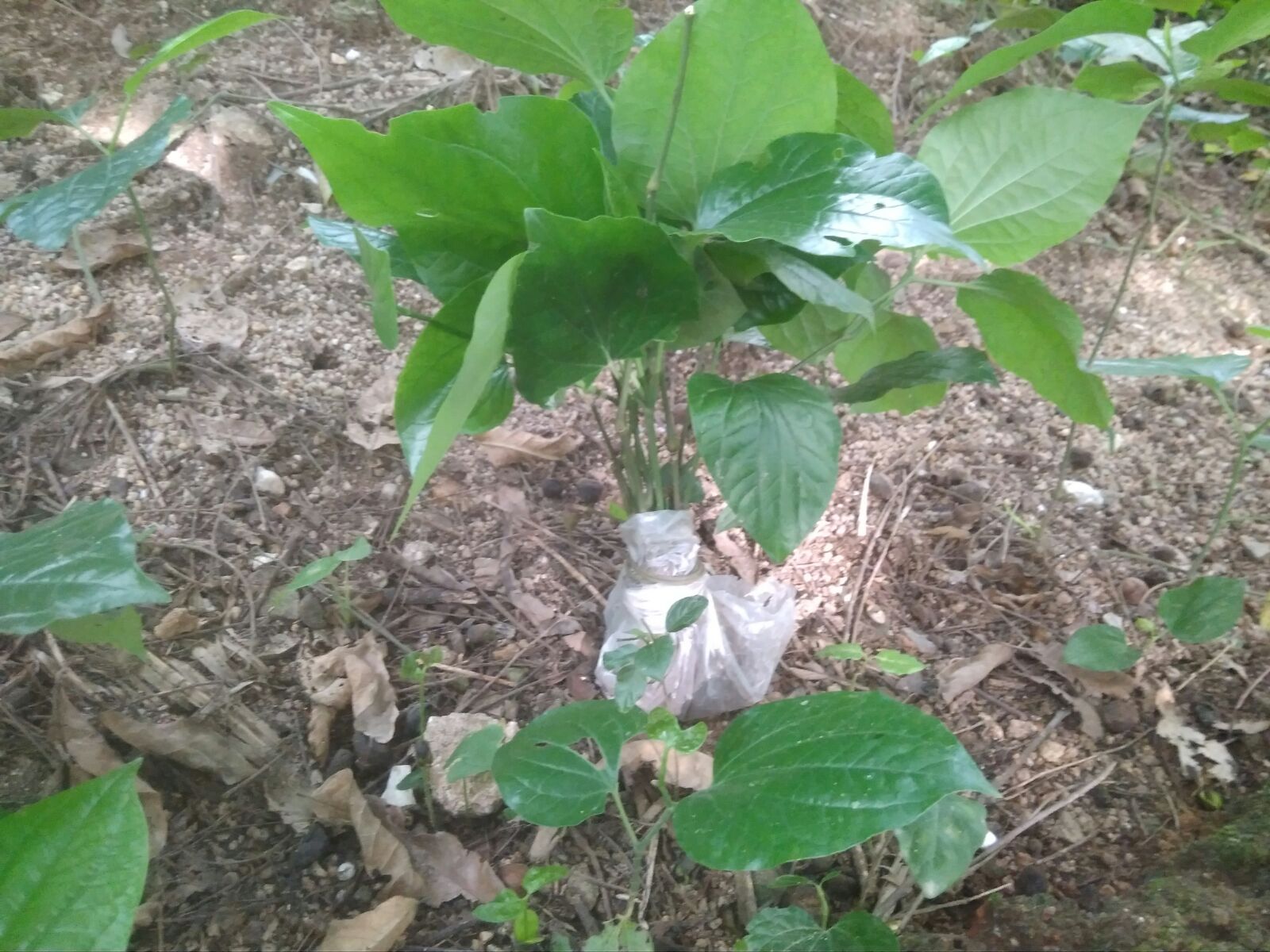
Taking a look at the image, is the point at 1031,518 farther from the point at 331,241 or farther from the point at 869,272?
the point at 331,241

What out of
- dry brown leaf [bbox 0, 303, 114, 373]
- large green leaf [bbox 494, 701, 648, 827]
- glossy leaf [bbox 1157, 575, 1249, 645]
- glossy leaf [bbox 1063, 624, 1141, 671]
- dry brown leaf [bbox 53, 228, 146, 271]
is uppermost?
dry brown leaf [bbox 53, 228, 146, 271]

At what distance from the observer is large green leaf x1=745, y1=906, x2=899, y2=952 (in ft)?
2.07

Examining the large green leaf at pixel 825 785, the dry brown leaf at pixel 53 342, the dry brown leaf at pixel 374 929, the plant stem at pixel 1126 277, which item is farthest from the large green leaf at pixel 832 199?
the dry brown leaf at pixel 53 342

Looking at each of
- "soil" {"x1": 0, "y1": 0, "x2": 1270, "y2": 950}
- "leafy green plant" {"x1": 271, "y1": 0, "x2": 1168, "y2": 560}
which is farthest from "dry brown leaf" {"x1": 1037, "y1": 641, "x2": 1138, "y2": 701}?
"leafy green plant" {"x1": 271, "y1": 0, "x2": 1168, "y2": 560}

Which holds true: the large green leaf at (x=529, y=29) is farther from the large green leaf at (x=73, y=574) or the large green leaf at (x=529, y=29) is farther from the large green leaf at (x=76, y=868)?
the large green leaf at (x=76, y=868)

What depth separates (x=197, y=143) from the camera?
1.41 metres

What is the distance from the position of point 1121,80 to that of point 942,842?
33.9 inches

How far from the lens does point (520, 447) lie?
1238mm

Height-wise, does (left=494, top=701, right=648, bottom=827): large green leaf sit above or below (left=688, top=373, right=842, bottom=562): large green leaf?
below

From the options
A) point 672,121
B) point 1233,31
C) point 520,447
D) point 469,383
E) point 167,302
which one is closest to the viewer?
point 469,383

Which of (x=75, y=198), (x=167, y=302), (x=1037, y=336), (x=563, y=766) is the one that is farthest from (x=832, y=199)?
(x=167, y=302)

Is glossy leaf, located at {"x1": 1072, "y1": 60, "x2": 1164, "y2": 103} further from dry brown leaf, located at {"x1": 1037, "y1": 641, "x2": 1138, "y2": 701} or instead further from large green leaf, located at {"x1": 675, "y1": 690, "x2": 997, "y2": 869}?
large green leaf, located at {"x1": 675, "y1": 690, "x2": 997, "y2": 869}

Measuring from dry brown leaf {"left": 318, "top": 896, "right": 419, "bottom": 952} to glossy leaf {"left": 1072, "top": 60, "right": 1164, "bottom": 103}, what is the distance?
3.73ft

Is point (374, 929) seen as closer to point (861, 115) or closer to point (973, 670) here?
point (973, 670)
